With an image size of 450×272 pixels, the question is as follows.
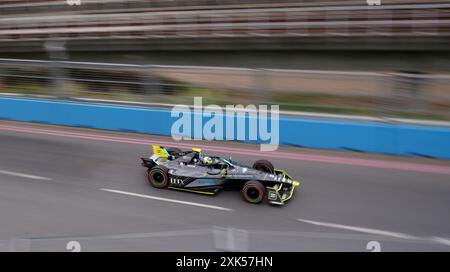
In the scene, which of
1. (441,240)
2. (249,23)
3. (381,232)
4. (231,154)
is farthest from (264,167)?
(249,23)

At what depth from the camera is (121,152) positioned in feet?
33.0

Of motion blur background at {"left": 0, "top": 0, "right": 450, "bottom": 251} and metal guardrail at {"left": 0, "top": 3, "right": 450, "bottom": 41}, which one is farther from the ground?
metal guardrail at {"left": 0, "top": 3, "right": 450, "bottom": 41}

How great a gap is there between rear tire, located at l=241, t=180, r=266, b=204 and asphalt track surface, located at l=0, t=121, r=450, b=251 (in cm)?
11

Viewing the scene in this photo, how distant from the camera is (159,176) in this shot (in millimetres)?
8086

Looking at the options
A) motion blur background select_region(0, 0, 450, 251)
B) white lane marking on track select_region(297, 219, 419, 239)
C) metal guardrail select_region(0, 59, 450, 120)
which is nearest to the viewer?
white lane marking on track select_region(297, 219, 419, 239)

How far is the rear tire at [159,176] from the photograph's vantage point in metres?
7.98

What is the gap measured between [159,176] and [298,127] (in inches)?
136

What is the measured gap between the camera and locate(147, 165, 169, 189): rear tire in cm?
798

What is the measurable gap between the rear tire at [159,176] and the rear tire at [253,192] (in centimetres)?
136

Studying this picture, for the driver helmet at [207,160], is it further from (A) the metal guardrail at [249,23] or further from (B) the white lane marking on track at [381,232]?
(A) the metal guardrail at [249,23]

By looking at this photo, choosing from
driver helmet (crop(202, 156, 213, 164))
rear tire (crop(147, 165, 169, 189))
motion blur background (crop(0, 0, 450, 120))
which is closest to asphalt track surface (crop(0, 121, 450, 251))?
rear tire (crop(147, 165, 169, 189))

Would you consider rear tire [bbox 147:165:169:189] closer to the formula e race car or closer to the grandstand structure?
the formula e race car

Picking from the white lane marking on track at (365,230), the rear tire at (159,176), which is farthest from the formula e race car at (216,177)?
the white lane marking on track at (365,230)
